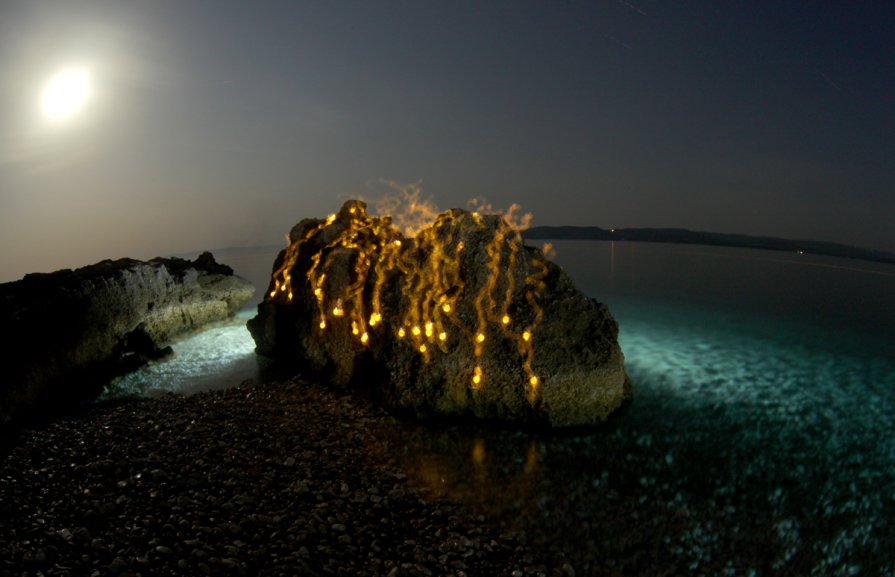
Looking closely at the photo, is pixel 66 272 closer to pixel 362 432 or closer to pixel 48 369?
pixel 48 369

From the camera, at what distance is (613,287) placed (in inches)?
1012

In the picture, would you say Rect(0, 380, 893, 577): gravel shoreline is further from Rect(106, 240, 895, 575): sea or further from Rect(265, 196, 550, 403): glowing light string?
Rect(265, 196, 550, 403): glowing light string

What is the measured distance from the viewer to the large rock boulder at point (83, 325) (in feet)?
24.2

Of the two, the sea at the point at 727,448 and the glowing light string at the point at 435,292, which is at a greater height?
the glowing light string at the point at 435,292

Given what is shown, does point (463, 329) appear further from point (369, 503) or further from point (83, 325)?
point (83, 325)

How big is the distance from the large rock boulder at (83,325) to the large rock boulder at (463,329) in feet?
12.0

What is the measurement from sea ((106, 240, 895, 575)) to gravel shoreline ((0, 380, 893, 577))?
0.04 metres

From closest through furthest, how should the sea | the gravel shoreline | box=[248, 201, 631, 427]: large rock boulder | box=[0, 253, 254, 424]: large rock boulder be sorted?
the gravel shoreline < the sea < box=[248, 201, 631, 427]: large rock boulder < box=[0, 253, 254, 424]: large rock boulder

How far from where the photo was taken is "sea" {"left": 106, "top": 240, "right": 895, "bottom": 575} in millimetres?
4984

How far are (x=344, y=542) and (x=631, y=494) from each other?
3.18 meters

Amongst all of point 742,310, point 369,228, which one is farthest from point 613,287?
point 369,228

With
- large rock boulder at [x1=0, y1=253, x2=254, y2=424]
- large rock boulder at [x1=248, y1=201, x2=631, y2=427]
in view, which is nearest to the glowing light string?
large rock boulder at [x1=248, y1=201, x2=631, y2=427]

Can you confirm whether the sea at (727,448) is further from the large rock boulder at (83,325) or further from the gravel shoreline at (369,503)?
the large rock boulder at (83,325)

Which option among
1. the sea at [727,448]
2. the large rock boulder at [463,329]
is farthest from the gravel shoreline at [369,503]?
the large rock boulder at [463,329]
